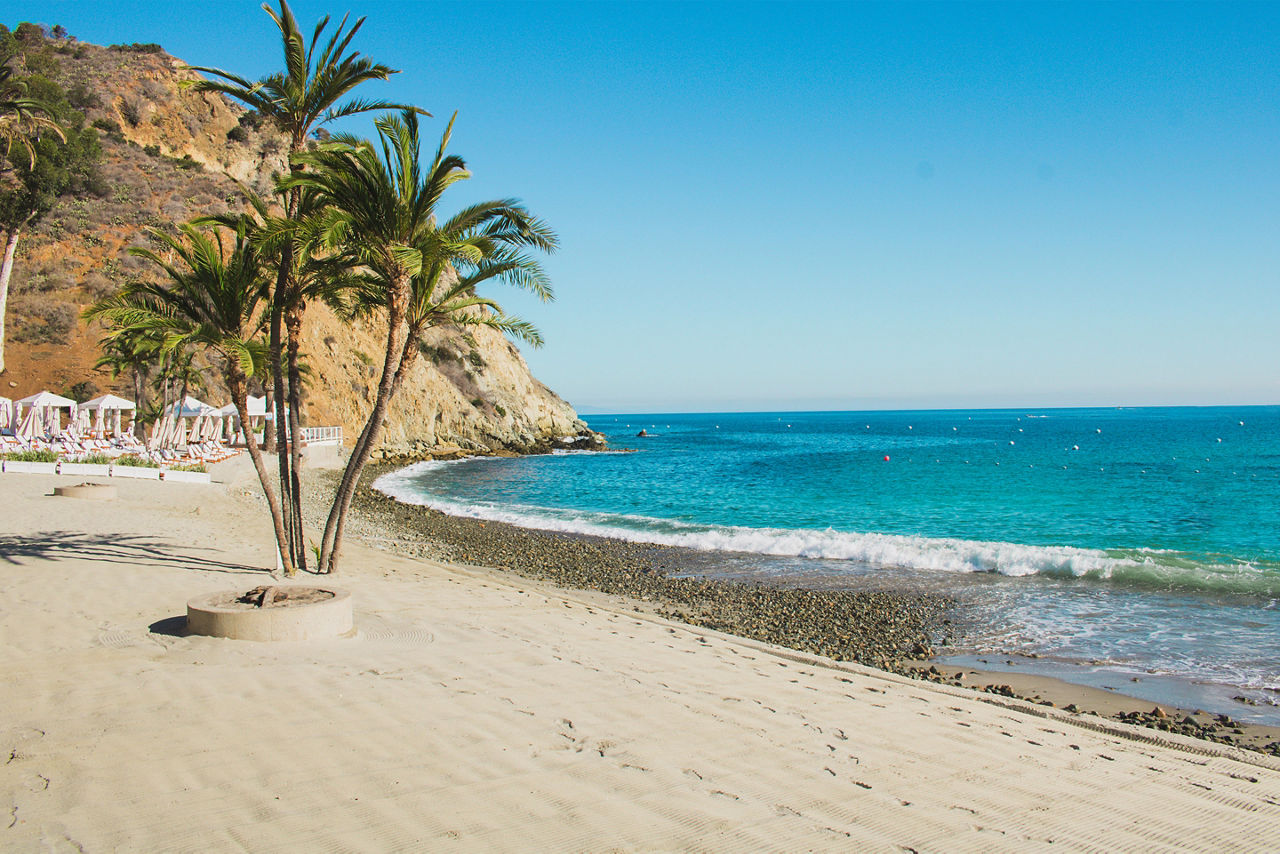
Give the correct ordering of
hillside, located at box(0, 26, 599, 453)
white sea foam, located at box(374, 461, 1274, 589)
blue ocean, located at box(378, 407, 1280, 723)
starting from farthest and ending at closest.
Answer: hillside, located at box(0, 26, 599, 453)
white sea foam, located at box(374, 461, 1274, 589)
blue ocean, located at box(378, 407, 1280, 723)

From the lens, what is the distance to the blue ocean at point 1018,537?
10.2 meters

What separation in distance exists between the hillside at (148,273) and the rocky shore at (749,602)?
2384cm

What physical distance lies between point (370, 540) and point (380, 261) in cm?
900

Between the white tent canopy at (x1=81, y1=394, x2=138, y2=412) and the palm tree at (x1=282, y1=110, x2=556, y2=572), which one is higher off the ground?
the palm tree at (x1=282, y1=110, x2=556, y2=572)

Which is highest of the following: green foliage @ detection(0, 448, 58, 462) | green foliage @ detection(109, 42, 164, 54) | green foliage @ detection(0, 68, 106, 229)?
green foliage @ detection(109, 42, 164, 54)

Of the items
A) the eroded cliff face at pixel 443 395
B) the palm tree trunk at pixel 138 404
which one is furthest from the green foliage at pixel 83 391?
the eroded cliff face at pixel 443 395

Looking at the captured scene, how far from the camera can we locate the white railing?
38847 millimetres

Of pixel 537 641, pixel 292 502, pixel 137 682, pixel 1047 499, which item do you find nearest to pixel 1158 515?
pixel 1047 499

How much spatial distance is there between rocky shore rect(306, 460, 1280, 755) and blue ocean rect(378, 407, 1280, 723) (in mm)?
680

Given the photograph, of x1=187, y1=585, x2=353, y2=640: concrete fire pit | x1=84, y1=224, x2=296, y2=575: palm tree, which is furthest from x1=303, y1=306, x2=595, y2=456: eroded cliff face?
x1=187, y1=585, x2=353, y2=640: concrete fire pit

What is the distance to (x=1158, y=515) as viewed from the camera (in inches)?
987

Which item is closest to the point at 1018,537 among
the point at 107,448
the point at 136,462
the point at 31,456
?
the point at 136,462

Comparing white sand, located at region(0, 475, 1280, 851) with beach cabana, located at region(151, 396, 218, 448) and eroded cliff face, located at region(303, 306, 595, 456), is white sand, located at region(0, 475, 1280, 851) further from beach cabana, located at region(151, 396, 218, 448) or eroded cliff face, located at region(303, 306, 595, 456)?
eroded cliff face, located at region(303, 306, 595, 456)

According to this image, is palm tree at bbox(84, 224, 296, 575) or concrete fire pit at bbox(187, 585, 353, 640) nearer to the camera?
concrete fire pit at bbox(187, 585, 353, 640)
